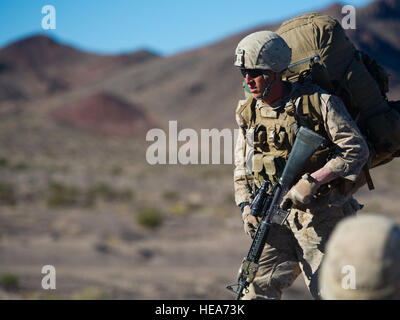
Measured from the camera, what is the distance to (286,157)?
11.5ft

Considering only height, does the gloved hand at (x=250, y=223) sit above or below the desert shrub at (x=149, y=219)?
below

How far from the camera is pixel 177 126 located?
2399 inches

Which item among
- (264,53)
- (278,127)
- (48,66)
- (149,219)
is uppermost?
(48,66)

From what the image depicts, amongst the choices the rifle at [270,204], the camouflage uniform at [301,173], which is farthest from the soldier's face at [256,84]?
the rifle at [270,204]

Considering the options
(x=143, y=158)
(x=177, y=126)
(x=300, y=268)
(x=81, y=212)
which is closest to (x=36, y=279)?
(x=81, y=212)

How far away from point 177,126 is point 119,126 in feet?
21.2

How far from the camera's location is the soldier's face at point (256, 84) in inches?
136

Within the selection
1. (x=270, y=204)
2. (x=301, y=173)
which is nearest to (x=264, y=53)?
(x=301, y=173)

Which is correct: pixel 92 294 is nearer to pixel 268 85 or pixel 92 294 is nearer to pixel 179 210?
pixel 268 85

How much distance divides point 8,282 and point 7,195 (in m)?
10.00

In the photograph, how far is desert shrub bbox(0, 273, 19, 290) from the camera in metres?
9.80

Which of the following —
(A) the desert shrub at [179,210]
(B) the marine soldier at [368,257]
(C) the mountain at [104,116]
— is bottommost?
(B) the marine soldier at [368,257]

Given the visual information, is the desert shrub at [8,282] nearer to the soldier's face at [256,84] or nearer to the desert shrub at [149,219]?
the desert shrub at [149,219]

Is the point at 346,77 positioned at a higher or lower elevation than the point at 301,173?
higher
